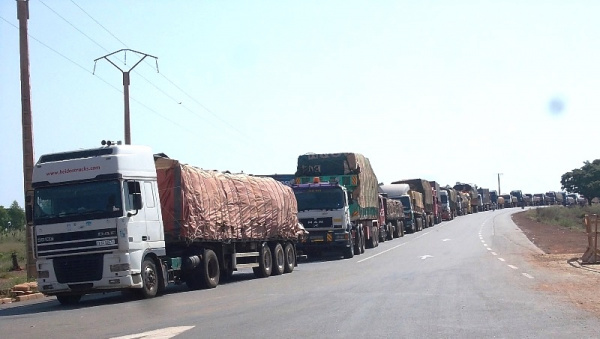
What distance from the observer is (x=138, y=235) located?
17406 mm

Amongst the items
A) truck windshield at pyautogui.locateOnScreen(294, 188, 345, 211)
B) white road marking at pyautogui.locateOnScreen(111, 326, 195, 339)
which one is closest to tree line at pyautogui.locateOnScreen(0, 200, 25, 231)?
truck windshield at pyautogui.locateOnScreen(294, 188, 345, 211)

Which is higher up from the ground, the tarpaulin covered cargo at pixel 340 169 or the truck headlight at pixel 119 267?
the tarpaulin covered cargo at pixel 340 169

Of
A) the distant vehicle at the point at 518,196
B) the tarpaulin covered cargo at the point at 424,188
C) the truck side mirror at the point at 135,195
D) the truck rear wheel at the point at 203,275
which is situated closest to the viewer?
the truck side mirror at the point at 135,195

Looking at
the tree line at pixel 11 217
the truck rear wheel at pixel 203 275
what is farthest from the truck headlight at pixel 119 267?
the tree line at pixel 11 217

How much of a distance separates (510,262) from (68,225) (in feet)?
48.0

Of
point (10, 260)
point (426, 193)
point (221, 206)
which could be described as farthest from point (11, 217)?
point (221, 206)

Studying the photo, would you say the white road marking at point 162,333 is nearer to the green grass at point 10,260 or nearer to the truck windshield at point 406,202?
the green grass at point 10,260

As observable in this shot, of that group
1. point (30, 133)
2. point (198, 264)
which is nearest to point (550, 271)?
point (198, 264)

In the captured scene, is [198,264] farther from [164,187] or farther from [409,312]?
[409,312]

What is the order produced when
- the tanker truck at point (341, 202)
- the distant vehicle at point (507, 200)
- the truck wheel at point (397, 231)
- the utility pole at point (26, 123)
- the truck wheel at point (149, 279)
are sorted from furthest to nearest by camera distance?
the distant vehicle at point (507, 200) < the truck wheel at point (397, 231) < the tanker truck at point (341, 202) < the utility pole at point (26, 123) < the truck wheel at point (149, 279)

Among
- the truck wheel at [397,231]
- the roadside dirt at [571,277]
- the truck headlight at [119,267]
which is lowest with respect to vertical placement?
the roadside dirt at [571,277]

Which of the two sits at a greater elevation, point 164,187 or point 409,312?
point 164,187

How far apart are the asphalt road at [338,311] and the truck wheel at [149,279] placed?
0.30 m

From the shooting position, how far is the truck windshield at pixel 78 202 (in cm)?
1711
